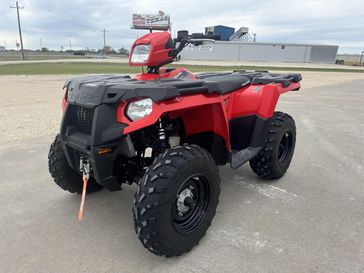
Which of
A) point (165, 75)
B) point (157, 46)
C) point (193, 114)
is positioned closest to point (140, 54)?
point (157, 46)

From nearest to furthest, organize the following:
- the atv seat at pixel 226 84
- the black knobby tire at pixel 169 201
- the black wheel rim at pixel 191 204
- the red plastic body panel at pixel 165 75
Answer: the black knobby tire at pixel 169 201 → the black wheel rim at pixel 191 204 → the atv seat at pixel 226 84 → the red plastic body panel at pixel 165 75

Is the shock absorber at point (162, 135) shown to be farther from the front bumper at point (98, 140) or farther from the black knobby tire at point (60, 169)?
the black knobby tire at point (60, 169)

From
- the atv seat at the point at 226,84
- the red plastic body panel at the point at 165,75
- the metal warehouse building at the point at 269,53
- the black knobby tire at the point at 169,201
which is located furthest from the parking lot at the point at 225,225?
the metal warehouse building at the point at 269,53

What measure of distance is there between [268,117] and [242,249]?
5.06ft

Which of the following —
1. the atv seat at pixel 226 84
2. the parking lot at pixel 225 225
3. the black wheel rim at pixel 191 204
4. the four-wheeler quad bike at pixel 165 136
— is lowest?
the parking lot at pixel 225 225

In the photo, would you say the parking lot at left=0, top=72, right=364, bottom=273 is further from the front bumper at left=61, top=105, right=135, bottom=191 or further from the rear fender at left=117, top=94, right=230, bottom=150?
the rear fender at left=117, top=94, right=230, bottom=150

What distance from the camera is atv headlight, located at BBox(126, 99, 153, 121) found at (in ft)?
7.36

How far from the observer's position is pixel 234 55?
67.3m

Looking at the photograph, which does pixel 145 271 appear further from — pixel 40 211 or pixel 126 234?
pixel 40 211

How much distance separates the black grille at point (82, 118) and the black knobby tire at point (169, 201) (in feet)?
2.20

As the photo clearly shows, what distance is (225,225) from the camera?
2.94 meters

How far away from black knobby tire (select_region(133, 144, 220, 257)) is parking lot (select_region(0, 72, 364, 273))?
173 millimetres

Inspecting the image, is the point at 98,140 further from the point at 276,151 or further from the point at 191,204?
the point at 276,151

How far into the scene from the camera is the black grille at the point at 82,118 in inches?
101
